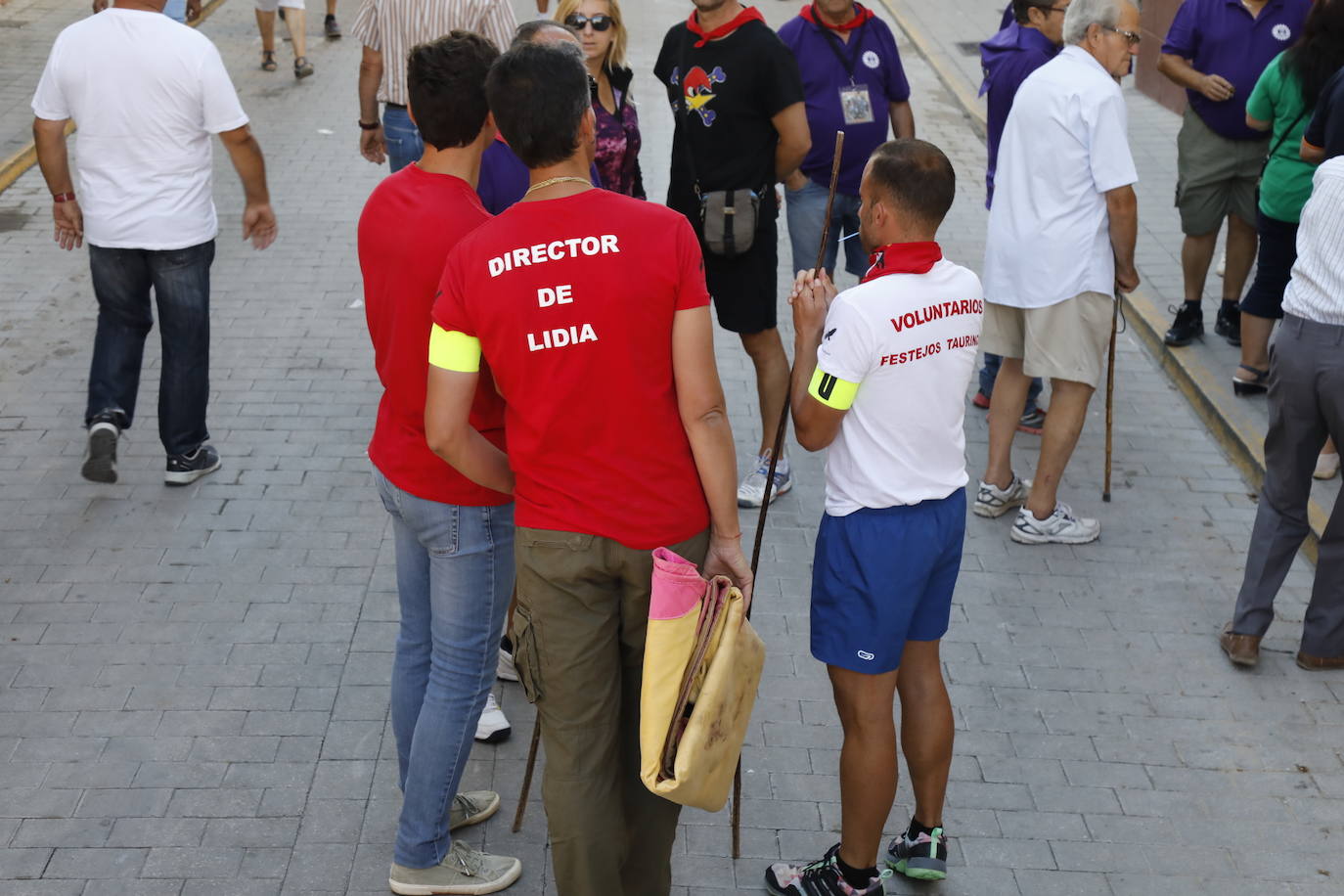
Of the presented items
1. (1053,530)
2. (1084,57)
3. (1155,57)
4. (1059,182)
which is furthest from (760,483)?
(1155,57)

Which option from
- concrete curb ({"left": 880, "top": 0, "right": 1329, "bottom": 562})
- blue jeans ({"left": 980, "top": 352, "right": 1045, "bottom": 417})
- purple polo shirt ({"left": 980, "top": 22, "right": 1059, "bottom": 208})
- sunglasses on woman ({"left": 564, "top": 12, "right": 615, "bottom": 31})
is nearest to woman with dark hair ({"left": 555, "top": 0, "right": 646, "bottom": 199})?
sunglasses on woman ({"left": 564, "top": 12, "right": 615, "bottom": 31})

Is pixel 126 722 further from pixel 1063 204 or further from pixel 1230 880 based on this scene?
pixel 1063 204

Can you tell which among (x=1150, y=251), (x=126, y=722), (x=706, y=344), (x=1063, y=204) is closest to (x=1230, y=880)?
(x=706, y=344)

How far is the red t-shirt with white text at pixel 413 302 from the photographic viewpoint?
11.1 ft

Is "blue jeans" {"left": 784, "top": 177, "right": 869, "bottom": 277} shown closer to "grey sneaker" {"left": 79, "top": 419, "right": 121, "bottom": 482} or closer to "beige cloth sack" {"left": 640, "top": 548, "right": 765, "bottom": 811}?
"grey sneaker" {"left": 79, "top": 419, "right": 121, "bottom": 482}

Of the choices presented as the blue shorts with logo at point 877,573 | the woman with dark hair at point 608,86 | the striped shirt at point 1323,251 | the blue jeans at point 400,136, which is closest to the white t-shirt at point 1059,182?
the striped shirt at point 1323,251

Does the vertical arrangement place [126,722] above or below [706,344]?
below

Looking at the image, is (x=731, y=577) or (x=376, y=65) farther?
(x=376, y=65)

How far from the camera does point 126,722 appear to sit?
14.7ft

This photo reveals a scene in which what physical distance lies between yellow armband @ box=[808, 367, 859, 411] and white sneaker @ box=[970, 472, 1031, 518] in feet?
8.96

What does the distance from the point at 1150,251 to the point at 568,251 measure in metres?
6.81

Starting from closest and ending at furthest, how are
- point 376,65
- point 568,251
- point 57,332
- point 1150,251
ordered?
point 568,251, point 376,65, point 57,332, point 1150,251

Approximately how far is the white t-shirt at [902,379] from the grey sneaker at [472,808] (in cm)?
140

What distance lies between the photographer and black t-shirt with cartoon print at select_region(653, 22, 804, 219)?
541 cm
